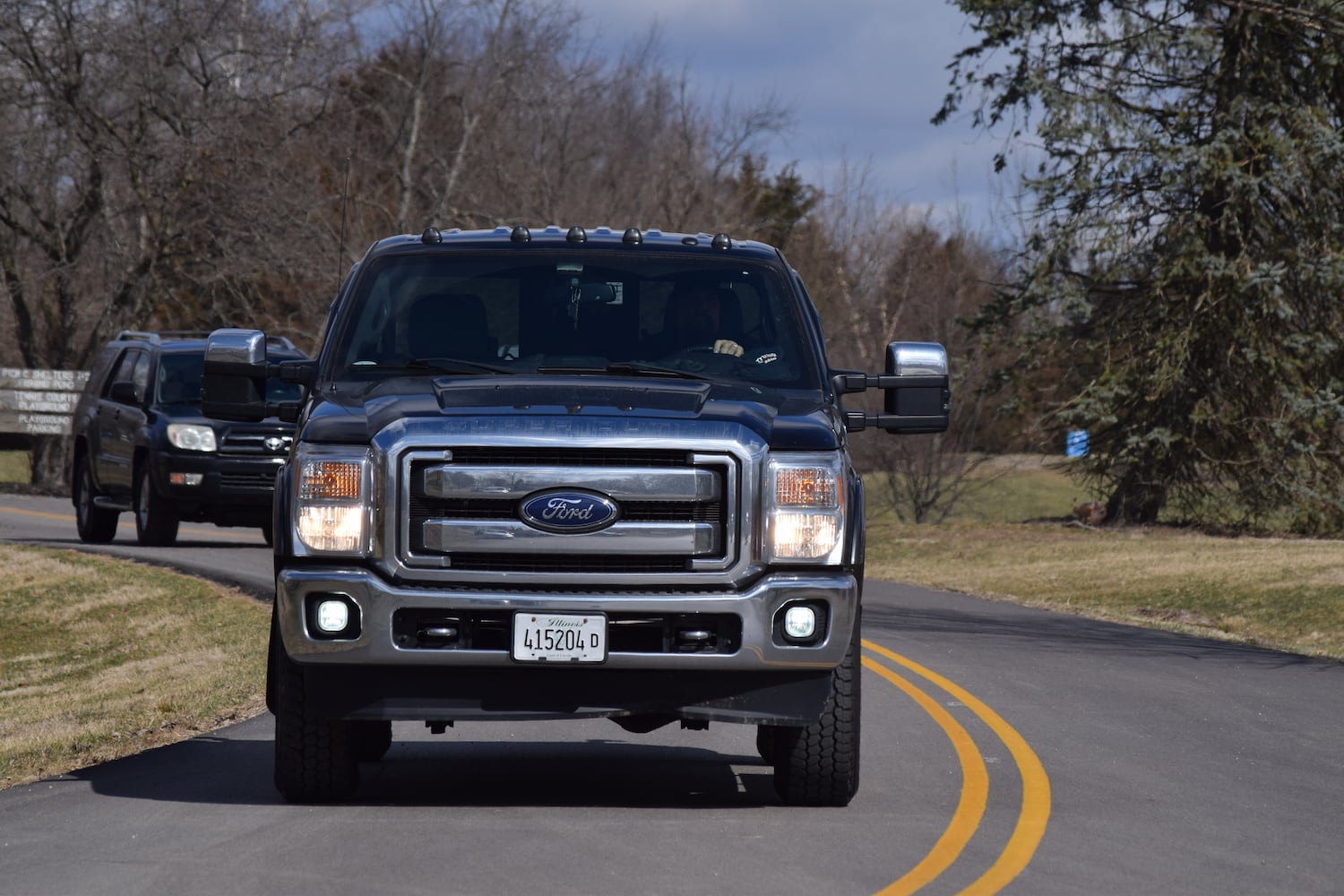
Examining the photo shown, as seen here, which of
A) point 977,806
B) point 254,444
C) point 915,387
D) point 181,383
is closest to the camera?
point 977,806

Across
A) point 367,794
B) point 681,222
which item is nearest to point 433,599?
point 367,794

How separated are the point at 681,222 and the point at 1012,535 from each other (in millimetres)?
15402

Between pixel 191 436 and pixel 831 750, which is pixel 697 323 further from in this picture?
pixel 191 436

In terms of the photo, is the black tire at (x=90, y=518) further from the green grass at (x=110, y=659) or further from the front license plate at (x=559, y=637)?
the front license plate at (x=559, y=637)

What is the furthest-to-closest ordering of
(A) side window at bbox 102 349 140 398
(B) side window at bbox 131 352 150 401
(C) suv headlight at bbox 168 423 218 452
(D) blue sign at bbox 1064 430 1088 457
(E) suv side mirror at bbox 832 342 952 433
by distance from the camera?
(D) blue sign at bbox 1064 430 1088 457 → (A) side window at bbox 102 349 140 398 → (B) side window at bbox 131 352 150 401 → (C) suv headlight at bbox 168 423 218 452 → (E) suv side mirror at bbox 832 342 952 433

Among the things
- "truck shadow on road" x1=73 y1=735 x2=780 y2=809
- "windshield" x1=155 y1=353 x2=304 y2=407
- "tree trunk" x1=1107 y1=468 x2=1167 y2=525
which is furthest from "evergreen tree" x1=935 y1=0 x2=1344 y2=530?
"truck shadow on road" x1=73 y1=735 x2=780 y2=809

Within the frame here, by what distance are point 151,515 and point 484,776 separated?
13392 millimetres

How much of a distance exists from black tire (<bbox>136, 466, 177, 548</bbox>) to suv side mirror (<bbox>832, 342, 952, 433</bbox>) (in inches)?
549

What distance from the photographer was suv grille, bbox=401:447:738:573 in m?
7.14

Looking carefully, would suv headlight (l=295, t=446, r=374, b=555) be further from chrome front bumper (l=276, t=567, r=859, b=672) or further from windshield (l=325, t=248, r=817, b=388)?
windshield (l=325, t=248, r=817, b=388)

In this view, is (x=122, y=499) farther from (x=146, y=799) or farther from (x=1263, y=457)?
(x=1263, y=457)

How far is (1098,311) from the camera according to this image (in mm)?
30625

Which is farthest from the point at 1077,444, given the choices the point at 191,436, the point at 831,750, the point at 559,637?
the point at 559,637

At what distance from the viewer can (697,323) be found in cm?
852
